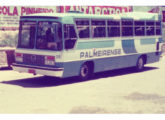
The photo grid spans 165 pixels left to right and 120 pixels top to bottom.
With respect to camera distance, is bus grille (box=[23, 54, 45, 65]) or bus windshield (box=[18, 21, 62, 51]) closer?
bus windshield (box=[18, 21, 62, 51])

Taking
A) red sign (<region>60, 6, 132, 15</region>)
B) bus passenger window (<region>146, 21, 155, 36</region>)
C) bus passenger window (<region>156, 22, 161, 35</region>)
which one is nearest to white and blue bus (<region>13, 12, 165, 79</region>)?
bus passenger window (<region>146, 21, 155, 36</region>)

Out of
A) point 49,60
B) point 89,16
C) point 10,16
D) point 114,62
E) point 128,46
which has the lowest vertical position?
point 114,62

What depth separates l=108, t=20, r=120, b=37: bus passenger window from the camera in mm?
14180

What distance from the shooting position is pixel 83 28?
1286 cm

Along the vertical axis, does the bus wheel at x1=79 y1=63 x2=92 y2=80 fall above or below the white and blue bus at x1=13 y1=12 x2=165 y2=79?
below

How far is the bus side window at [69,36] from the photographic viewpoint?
39.2 feet

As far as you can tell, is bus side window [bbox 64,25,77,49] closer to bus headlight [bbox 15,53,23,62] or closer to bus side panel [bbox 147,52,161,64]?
bus headlight [bbox 15,53,23,62]

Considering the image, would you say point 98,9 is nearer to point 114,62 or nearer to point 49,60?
point 114,62

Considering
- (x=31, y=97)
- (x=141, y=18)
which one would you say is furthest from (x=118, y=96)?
(x=141, y=18)

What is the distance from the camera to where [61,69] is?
11.6 metres

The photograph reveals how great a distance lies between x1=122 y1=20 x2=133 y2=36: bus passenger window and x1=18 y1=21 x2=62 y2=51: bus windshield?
13.1ft

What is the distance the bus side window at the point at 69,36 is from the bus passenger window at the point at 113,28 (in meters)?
2.24

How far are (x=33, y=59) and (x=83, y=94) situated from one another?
2768mm

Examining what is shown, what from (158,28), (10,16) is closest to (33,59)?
(158,28)
